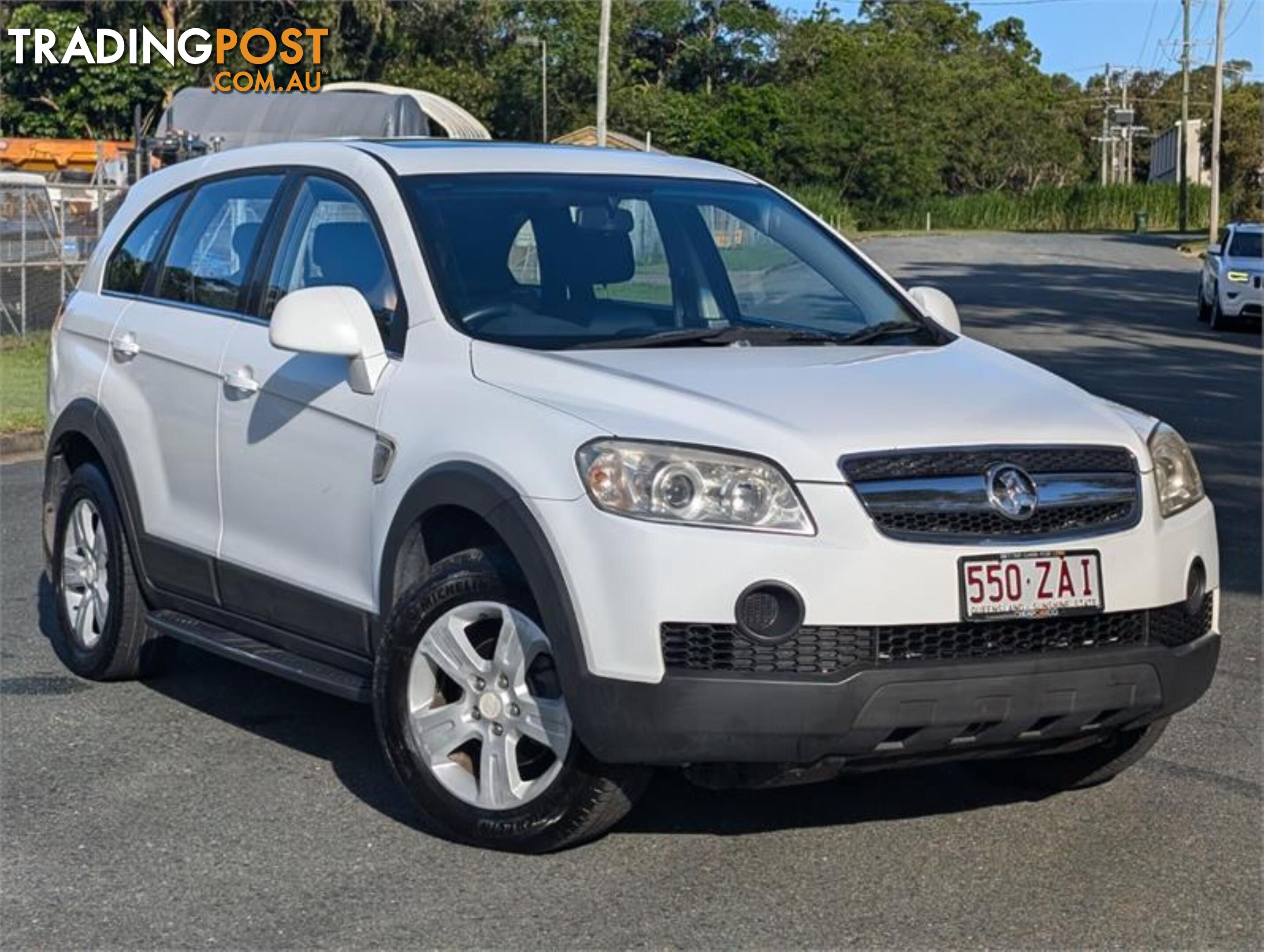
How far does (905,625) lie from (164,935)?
1823 mm

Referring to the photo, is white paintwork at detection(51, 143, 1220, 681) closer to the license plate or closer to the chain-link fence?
the license plate

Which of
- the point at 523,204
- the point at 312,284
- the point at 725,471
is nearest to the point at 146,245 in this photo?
the point at 312,284

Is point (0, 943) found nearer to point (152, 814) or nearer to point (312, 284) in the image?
point (152, 814)

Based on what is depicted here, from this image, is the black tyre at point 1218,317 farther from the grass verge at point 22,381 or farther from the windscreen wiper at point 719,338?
the windscreen wiper at point 719,338

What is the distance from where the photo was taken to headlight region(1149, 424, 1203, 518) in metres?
5.35

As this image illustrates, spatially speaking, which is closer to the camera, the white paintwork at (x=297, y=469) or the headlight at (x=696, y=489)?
the headlight at (x=696, y=489)

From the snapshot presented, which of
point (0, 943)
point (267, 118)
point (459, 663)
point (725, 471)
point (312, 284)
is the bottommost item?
point (0, 943)

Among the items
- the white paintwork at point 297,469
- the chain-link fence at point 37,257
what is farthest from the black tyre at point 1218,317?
the white paintwork at point 297,469

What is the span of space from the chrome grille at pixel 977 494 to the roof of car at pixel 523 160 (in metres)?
1.92

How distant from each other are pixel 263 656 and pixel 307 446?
680mm

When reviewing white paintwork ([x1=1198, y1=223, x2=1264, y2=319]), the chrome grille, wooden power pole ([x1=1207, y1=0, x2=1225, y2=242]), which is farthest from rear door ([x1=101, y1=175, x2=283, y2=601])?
wooden power pole ([x1=1207, y1=0, x2=1225, y2=242])

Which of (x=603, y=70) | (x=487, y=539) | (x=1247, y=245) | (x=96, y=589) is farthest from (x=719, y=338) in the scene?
(x=603, y=70)

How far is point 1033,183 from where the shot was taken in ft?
399

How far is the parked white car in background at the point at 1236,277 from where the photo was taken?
28.1 m
